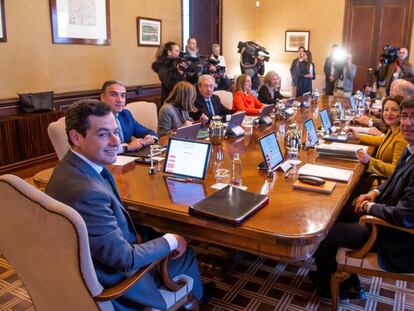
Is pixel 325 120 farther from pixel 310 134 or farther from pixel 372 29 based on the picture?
pixel 372 29

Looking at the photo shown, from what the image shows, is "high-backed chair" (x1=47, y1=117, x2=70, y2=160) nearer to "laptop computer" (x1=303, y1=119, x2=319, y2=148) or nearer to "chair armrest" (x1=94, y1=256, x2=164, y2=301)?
"chair armrest" (x1=94, y1=256, x2=164, y2=301)

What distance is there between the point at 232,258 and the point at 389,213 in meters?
1.08

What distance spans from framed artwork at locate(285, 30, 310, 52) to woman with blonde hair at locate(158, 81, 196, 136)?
755 cm

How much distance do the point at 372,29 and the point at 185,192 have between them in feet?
30.2

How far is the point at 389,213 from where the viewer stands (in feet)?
5.74

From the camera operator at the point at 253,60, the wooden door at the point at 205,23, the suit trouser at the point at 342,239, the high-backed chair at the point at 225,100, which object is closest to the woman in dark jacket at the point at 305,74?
the camera operator at the point at 253,60

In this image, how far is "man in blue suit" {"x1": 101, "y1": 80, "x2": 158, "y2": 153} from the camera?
9.40 ft

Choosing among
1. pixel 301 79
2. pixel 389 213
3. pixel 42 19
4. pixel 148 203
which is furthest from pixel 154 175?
pixel 301 79

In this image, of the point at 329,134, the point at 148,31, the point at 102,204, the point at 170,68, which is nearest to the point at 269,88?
the point at 170,68

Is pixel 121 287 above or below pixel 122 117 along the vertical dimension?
below

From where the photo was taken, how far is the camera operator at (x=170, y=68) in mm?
5109

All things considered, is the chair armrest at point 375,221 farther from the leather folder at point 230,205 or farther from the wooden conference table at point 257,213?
the leather folder at point 230,205

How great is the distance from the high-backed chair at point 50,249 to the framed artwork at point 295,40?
9732 mm

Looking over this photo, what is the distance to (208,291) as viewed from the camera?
7.18ft
